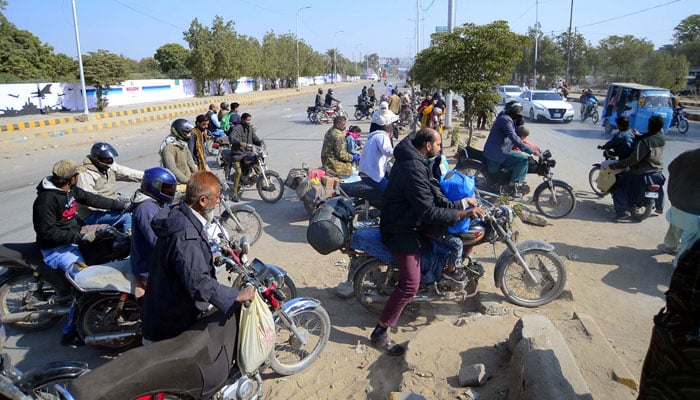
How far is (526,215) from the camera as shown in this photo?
24.1 feet

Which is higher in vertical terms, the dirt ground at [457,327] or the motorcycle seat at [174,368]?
the motorcycle seat at [174,368]

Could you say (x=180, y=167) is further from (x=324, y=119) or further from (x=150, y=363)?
(x=324, y=119)

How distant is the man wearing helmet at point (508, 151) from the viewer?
7750 millimetres

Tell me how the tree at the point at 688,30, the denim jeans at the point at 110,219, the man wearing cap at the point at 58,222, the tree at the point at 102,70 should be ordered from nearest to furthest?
the man wearing cap at the point at 58,222, the denim jeans at the point at 110,219, the tree at the point at 102,70, the tree at the point at 688,30

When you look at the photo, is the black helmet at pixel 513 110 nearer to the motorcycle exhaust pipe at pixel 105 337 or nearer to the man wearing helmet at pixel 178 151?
the man wearing helmet at pixel 178 151

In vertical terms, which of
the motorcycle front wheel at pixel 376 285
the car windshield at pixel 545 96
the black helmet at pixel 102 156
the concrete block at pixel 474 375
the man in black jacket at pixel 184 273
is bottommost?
the concrete block at pixel 474 375

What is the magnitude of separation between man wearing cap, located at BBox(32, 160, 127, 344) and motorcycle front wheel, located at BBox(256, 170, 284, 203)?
4247 millimetres

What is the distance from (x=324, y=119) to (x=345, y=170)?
1460 centimetres

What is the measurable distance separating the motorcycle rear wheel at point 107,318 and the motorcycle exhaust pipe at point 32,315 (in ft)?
1.64

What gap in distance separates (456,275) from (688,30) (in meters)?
53.8

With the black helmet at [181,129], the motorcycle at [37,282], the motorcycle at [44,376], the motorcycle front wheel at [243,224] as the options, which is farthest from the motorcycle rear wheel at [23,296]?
the black helmet at [181,129]

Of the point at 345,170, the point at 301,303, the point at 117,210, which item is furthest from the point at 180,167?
the point at 301,303

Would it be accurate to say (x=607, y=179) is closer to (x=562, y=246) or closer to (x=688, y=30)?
(x=562, y=246)

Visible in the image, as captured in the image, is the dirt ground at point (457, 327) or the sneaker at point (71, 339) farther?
the sneaker at point (71, 339)
